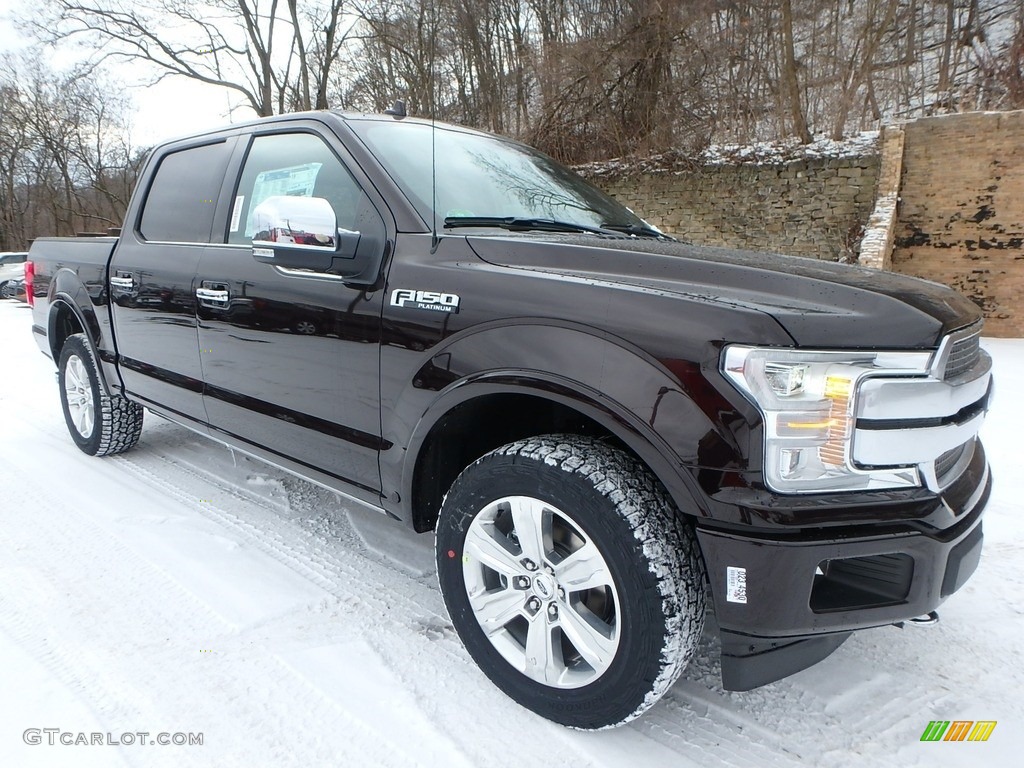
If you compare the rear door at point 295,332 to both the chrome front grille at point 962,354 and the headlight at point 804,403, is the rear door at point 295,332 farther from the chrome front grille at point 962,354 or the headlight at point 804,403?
the chrome front grille at point 962,354

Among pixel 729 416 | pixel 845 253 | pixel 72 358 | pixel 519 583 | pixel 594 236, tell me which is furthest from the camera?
pixel 845 253

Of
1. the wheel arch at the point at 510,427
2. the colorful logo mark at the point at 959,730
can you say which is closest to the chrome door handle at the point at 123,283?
the wheel arch at the point at 510,427

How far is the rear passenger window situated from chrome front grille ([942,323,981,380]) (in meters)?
2.96

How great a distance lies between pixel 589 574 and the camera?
1.71 m

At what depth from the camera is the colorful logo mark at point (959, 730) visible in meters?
1.82

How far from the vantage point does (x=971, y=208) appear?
10516 millimetres

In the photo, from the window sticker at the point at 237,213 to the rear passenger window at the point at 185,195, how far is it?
19 cm

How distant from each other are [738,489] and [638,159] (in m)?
14.3

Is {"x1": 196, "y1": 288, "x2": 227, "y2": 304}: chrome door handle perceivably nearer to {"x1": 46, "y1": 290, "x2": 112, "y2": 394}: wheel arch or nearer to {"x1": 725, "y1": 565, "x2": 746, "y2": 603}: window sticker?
{"x1": 46, "y1": 290, "x2": 112, "y2": 394}: wheel arch

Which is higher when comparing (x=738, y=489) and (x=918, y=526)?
(x=738, y=489)

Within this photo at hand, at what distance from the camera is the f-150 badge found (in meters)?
1.97

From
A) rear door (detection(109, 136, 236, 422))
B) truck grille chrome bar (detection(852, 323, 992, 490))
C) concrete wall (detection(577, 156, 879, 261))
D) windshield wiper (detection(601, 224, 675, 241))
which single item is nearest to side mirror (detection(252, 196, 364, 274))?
rear door (detection(109, 136, 236, 422))

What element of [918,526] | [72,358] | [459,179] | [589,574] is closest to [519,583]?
[589,574]

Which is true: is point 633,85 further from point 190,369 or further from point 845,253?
point 190,369
